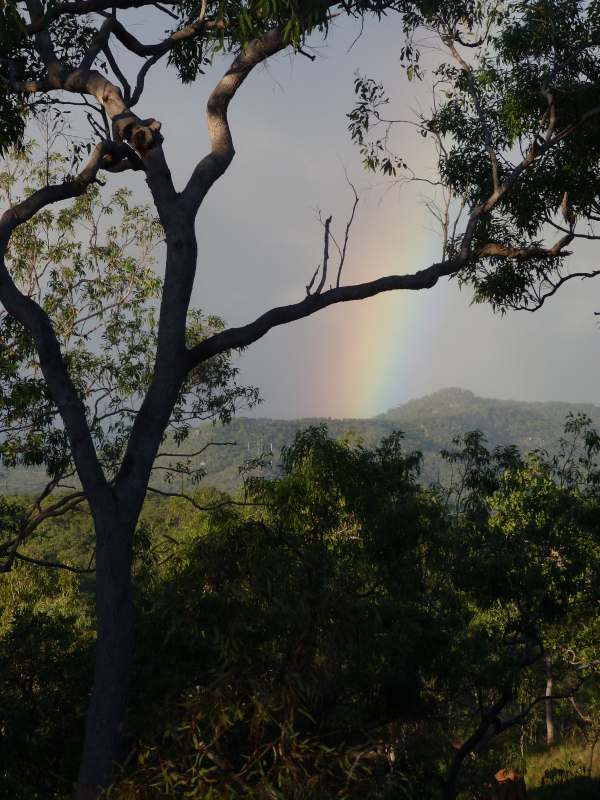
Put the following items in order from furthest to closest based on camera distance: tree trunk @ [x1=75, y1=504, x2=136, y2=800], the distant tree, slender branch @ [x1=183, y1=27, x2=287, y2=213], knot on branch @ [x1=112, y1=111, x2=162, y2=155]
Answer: the distant tree
slender branch @ [x1=183, y1=27, x2=287, y2=213]
knot on branch @ [x1=112, y1=111, x2=162, y2=155]
tree trunk @ [x1=75, y1=504, x2=136, y2=800]

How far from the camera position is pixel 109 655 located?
17.4 feet

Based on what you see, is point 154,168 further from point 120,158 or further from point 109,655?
point 109,655

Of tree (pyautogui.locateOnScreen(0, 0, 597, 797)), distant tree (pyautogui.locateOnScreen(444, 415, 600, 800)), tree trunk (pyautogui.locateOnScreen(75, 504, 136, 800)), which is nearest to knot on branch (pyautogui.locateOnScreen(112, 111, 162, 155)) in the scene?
tree (pyautogui.locateOnScreen(0, 0, 597, 797))

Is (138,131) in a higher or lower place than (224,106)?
lower

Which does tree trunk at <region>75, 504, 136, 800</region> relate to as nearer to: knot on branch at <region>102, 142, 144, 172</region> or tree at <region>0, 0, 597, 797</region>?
tree at <region>0, 0, 597, 797</region>

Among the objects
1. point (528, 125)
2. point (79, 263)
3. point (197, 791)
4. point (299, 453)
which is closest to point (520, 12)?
point (528, 125)

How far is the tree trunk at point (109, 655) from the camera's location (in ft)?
16.8

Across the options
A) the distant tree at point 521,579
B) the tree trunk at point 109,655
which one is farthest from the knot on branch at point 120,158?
the distant tree at point 521,579

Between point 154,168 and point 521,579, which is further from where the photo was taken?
point 521,579

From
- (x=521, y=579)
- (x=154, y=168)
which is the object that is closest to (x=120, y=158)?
(x=154, y=168)

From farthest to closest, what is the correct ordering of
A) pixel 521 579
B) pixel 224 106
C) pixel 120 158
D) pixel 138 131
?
pixel 521 579, pixel 224 106, pixel 120 158, pixel 138 131

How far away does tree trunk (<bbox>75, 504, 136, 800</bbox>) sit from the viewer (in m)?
5.12

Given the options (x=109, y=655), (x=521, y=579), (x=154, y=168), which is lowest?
(x=521, y=579)

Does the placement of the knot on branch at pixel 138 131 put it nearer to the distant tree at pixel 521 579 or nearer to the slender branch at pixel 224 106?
the slender branch at pixel 224 106
